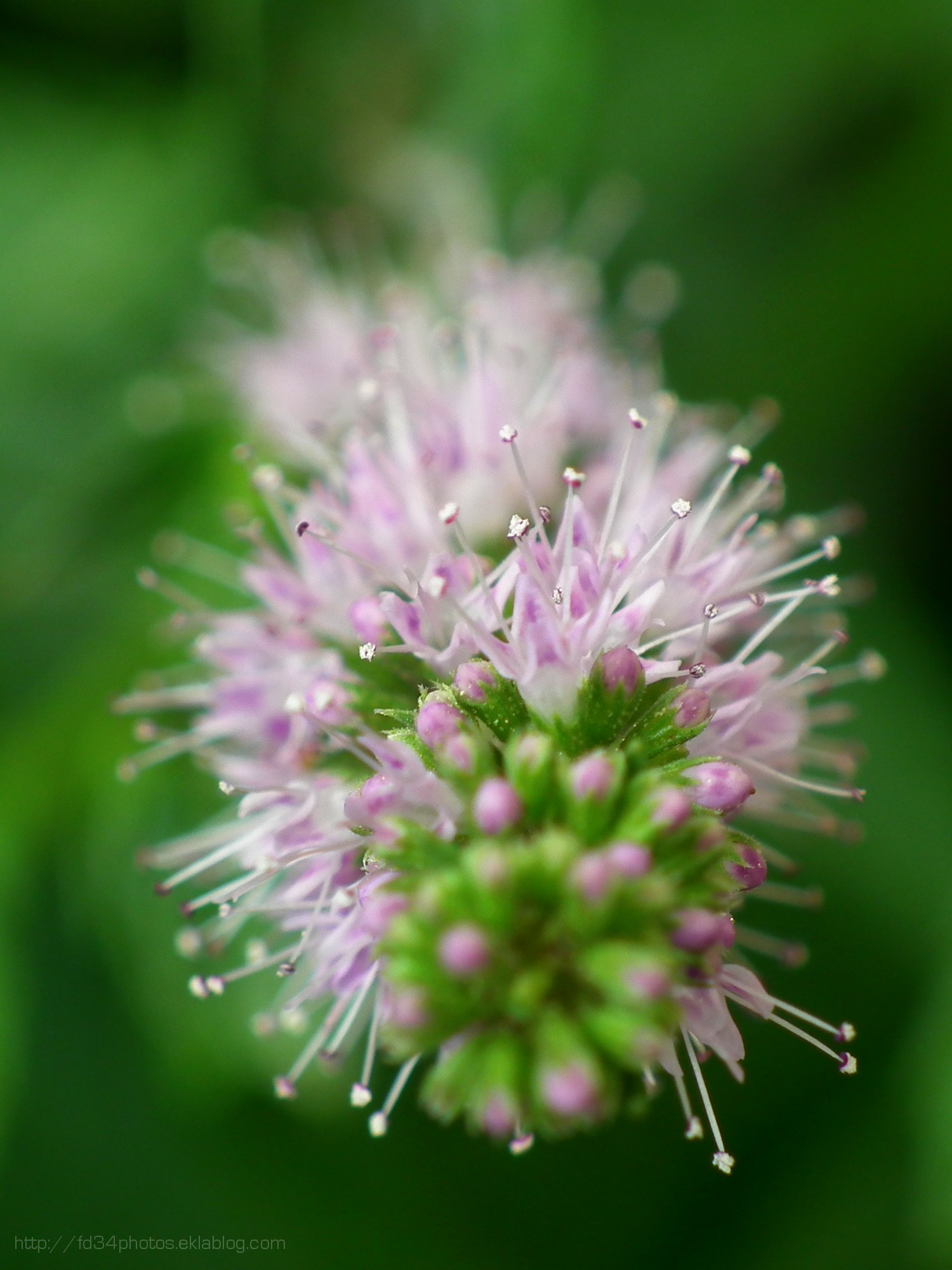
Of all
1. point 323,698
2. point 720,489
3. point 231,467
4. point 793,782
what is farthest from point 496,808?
point 231,467

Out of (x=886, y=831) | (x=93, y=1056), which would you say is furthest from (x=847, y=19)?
(x=93, y=1056)

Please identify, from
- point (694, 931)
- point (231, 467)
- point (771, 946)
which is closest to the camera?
point (694, 931)

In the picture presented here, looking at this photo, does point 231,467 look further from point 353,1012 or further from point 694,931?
point 694,931

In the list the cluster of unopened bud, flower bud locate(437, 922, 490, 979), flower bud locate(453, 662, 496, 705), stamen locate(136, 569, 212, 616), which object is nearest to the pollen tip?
the cluster of unopened bud

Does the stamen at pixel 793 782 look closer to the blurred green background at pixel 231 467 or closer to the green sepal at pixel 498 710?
the green sepal at pixel 498 710

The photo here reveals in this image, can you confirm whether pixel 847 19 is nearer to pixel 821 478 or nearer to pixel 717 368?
pixel 717 368

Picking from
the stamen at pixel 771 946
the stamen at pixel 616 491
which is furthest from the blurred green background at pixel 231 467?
the stamen at pixel 616 491

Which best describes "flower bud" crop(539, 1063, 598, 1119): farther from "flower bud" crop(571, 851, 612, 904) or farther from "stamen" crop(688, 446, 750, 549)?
"stamen" crop(688, 446, 750, 549)
